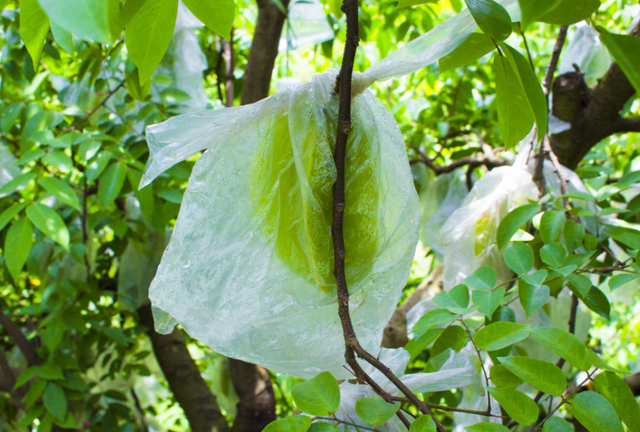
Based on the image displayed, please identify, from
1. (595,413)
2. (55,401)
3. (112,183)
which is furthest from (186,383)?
(595,413)

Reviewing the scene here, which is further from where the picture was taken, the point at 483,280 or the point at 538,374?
the point at 483,280

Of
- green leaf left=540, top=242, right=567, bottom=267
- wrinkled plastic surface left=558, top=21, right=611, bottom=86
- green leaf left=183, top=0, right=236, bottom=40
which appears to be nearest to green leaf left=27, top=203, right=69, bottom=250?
green leaf left=183, top=0, right=236, bottom=40

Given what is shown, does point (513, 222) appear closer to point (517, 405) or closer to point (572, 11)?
point (517, 405)

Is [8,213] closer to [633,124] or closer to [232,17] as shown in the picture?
[232,17]

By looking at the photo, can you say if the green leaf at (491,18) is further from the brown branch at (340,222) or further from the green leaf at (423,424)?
the green leaf at (423,424)

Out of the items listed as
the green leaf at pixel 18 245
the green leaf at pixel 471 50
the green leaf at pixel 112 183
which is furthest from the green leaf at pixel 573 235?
the green leaf at pixel 18 245

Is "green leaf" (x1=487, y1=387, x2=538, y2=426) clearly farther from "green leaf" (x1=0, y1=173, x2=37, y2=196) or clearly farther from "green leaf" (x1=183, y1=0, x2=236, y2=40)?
"green leaf" (x1=0, y1=173, x2=37, y2=196)

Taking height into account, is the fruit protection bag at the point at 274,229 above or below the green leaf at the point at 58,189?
below
